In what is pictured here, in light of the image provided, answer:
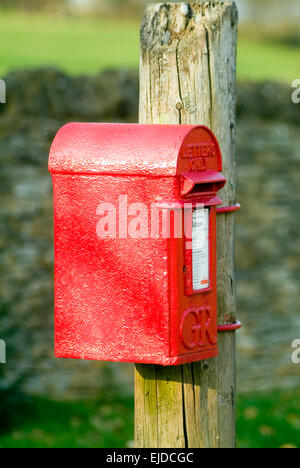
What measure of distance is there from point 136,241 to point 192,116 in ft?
1.59

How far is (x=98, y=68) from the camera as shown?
8.71 metres

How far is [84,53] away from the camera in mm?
9883

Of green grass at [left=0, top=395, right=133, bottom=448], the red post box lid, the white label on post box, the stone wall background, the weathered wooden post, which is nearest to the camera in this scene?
the red post box lid

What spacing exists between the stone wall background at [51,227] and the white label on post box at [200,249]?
3020 mm

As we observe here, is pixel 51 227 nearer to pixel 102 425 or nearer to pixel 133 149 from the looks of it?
pixel 102 425

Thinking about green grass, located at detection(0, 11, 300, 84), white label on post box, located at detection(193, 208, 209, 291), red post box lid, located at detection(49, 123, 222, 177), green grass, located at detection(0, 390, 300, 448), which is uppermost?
green grass, located at detection(0, 11, 300, 84)

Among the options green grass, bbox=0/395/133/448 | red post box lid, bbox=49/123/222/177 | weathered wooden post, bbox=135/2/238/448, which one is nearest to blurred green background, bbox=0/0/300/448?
green grass, bbox=0/395/133/448

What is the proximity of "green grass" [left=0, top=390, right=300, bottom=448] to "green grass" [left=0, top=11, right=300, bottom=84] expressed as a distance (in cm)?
285

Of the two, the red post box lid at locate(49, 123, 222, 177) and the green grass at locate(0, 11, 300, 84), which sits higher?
the green grass at locate(0, 11, 300, 84)

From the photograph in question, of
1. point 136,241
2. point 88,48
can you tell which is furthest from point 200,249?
point 88,48

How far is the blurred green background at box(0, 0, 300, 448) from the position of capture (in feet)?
18.6

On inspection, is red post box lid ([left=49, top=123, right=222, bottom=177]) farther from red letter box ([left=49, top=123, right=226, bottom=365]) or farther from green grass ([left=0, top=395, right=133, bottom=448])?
green grass ([left=0, top=395, right=133, bottom=448])

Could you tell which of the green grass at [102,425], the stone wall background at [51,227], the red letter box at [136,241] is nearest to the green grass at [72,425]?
the green grass at [102,425]
